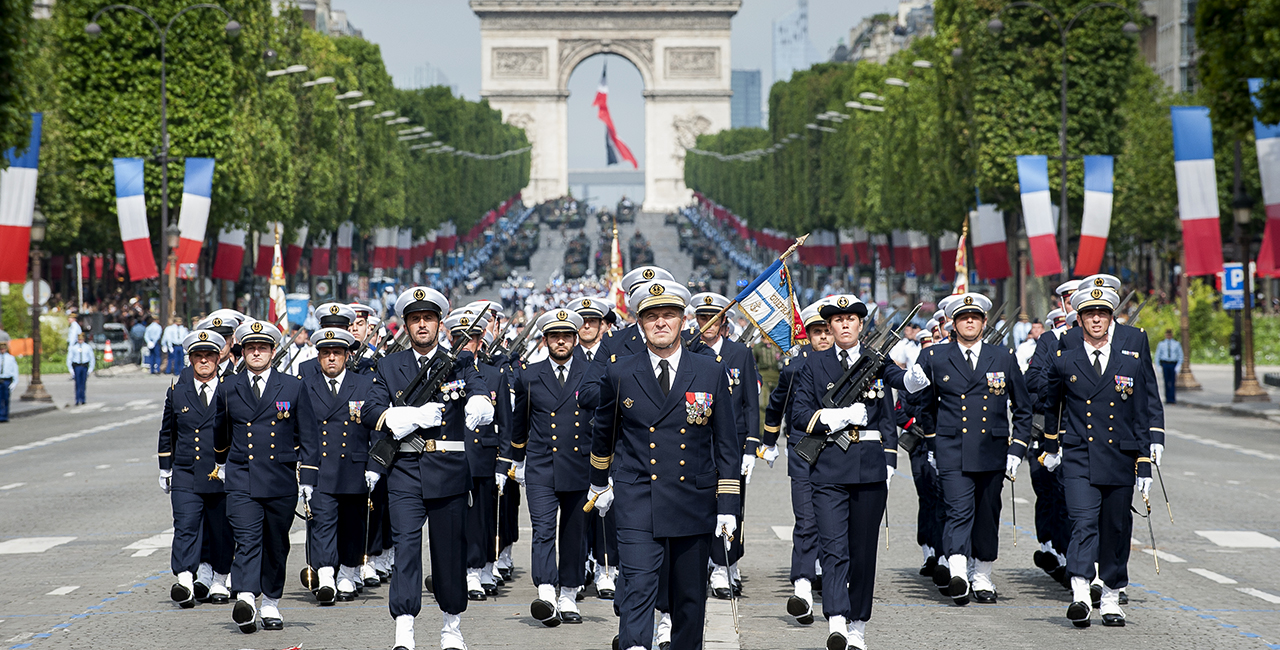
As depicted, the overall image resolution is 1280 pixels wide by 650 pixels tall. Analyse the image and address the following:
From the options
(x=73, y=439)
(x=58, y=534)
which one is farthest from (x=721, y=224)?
(x=58, y=534)

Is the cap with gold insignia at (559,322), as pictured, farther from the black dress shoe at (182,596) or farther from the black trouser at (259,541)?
the black dress shoe at (182,596)

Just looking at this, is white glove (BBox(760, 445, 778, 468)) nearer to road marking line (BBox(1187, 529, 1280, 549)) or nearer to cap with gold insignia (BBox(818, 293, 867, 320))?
cap with gold insignia (BBox(818, 293, 867, 320))

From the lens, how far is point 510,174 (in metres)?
152

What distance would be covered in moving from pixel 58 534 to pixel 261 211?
125 ft

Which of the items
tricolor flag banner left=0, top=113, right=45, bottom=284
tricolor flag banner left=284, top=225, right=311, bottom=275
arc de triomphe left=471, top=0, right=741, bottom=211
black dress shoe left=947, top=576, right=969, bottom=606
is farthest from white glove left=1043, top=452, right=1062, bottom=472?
arc de triomphe left=471, top=0, right=741, bottom=211

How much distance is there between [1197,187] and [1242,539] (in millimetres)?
19716

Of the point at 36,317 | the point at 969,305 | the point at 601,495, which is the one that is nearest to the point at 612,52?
the point at 36,317

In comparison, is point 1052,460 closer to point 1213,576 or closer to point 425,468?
point 1213,576

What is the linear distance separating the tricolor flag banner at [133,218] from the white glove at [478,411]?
34935 millimetres

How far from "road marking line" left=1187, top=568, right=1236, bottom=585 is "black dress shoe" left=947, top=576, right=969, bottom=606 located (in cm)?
232

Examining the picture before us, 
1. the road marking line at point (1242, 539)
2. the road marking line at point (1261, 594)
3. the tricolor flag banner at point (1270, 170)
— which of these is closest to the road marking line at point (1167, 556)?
the road marking line at point (1242, 539)

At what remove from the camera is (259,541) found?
1136 cm

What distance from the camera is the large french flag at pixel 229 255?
Answer: 53.5m

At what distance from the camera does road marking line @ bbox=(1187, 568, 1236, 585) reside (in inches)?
527
